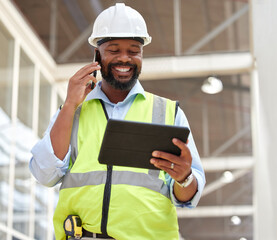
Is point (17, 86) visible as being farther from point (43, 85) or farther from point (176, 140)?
point (176, 140)

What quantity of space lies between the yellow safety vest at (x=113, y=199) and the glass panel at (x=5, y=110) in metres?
5.51

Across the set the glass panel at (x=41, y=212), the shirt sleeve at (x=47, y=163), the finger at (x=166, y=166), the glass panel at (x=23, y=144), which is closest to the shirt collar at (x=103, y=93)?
the shirt sleeve at (x=47, y=163)

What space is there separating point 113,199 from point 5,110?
19.9 ft

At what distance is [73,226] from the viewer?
3197mm

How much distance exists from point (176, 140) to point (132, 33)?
0.77m

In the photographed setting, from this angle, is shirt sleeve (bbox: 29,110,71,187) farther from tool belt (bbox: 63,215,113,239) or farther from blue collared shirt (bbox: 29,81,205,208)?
tool belt (bbox: 63,215,113,239)

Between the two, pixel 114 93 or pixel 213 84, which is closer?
pixel 114 93

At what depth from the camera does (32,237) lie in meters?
Result: 10.2

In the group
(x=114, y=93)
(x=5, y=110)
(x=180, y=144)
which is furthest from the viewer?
(x=5, y=110)

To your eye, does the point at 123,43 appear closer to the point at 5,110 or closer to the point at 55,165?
the point at 55,165

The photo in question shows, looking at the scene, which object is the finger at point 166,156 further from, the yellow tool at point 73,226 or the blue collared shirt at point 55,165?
the yellow tool at point 73,226

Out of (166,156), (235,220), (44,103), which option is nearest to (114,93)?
(166,156)

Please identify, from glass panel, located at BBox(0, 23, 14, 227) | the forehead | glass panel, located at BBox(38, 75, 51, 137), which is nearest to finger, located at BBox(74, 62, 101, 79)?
the forehead

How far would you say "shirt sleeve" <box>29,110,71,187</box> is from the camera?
3.24 meters
